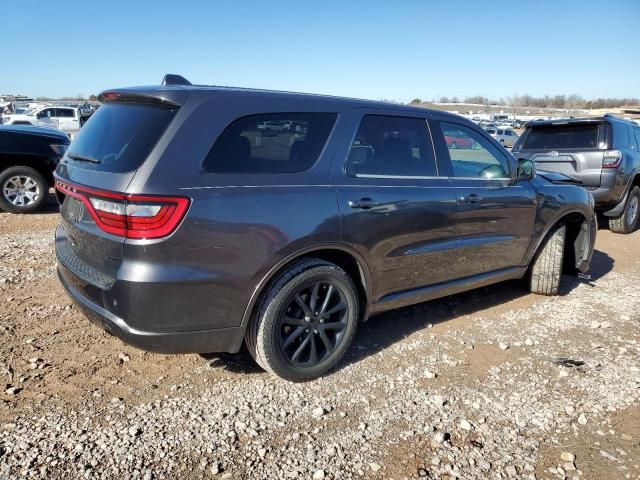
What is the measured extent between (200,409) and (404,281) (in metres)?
1.61

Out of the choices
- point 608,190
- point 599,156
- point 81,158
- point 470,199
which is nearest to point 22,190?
point 81,158

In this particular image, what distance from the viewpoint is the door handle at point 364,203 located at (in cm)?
309

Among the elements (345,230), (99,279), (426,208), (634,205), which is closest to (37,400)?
(99,279)

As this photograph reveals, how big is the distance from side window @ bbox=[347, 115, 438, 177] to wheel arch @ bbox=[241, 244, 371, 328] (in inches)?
20.1

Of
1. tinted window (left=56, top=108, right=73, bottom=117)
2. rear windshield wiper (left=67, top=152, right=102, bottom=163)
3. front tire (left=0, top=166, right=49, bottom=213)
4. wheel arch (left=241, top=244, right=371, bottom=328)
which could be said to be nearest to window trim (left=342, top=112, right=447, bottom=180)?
wheel arch (left=241, top=244, right=371, bottom=328)

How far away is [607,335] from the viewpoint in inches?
160

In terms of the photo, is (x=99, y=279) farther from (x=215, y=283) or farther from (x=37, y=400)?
(x=37, y=400)

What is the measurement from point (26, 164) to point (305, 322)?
20.3 ft

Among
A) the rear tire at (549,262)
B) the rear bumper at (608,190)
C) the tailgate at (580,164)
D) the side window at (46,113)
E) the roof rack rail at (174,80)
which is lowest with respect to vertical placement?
the rear tire at (549,262)

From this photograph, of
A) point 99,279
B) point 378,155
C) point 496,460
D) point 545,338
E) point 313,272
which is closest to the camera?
point 496,460

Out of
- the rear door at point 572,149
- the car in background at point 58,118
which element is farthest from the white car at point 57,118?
the rear door at point 572,149

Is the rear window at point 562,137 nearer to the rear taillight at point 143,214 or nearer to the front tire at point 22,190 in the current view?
the rear taillight at point 143,214

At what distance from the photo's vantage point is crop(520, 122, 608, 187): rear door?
7.55m

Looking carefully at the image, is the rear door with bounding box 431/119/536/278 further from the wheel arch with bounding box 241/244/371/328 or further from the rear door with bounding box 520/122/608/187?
the rear door with bounding box 520/122/608/187
